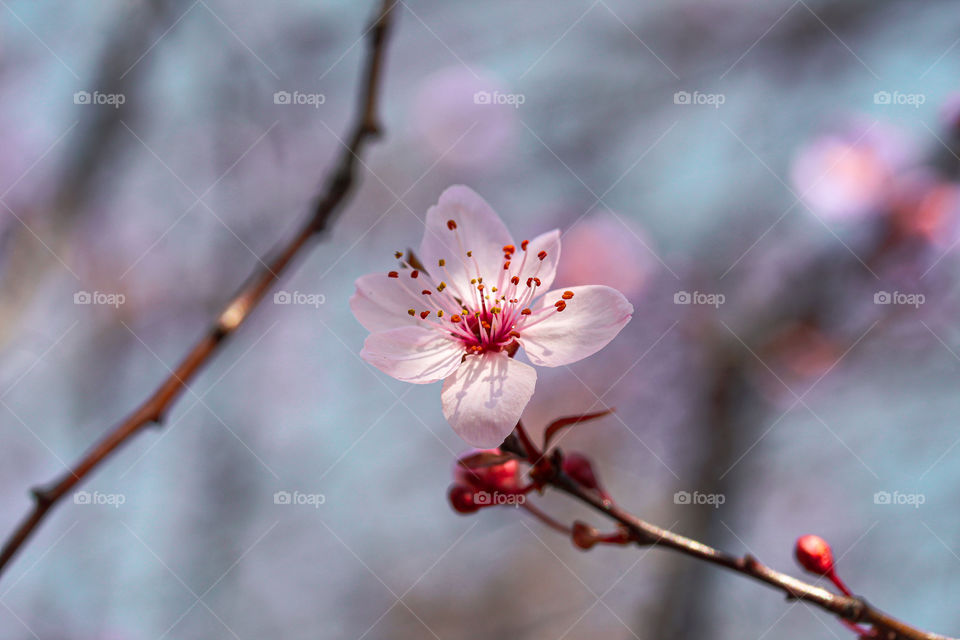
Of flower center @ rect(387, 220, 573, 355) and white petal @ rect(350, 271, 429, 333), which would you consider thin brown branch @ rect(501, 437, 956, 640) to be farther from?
white petal @ rect(350, 271, 429, 333)

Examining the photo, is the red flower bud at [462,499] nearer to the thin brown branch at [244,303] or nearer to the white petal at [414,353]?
the white petal at [414,353]

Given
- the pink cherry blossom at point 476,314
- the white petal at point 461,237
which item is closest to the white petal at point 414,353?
the pink cherry blossom at point 476,314

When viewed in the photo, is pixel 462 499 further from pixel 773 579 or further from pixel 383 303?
pixel 773 579

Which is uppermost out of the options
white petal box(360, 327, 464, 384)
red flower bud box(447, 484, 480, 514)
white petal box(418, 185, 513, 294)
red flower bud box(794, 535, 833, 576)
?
white petal box(418, 185, 513, 294)

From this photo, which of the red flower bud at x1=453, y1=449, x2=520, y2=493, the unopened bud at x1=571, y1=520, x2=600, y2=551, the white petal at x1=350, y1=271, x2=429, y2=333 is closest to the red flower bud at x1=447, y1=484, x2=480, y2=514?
the red flower bud at x1=453, y1=449, x2=520, y2=493

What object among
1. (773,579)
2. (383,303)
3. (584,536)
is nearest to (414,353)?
(383,303)

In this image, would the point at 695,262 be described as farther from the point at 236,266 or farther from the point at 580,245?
the point at 236,266
